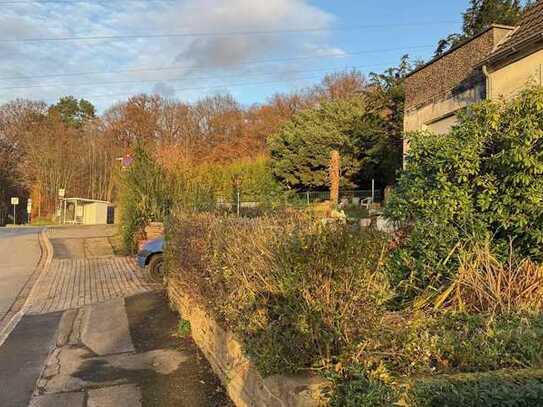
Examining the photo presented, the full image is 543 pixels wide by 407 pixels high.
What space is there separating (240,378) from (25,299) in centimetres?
868

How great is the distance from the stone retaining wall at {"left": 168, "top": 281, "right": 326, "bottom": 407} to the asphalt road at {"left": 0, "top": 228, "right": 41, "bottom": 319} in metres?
5.27

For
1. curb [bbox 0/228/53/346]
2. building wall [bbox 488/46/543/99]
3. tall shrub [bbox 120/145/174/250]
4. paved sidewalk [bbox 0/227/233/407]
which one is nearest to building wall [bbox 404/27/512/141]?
building wall [bbox 488/46/543/99]

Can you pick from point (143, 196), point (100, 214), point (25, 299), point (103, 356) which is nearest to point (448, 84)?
point (143, 196)

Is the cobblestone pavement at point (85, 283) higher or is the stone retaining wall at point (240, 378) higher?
the stone retaining wall at point (240, 378)

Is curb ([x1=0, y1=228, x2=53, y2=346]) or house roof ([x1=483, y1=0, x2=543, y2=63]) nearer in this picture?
curb ([x1=0, y1=228, x2=53, y2=346])

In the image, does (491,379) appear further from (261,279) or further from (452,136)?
(452,136)

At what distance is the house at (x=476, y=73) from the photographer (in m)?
12.9

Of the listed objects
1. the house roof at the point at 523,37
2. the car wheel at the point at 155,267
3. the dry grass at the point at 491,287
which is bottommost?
the car wheel at the point at 155,267

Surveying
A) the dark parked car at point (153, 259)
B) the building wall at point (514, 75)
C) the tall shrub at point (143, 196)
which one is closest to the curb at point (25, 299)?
the dark parked car at point (153, 259)

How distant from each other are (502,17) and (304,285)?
75.1 feet

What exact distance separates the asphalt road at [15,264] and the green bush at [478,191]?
7.58m

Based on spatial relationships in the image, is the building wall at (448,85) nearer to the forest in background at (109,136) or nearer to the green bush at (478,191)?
the green bush at (478,191)

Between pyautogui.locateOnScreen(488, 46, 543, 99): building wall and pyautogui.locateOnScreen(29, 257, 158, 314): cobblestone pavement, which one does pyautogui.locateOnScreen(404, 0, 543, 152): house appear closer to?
pyautogui.locateOnScreen(488, 46, 543, 99): building wall

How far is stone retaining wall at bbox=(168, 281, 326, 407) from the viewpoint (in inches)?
132
